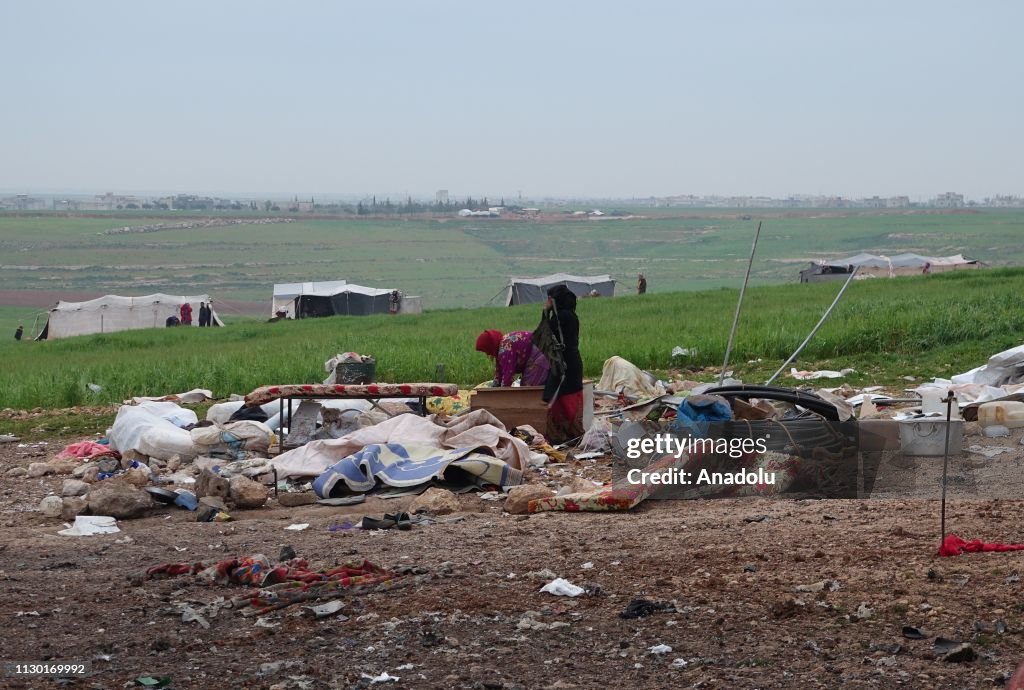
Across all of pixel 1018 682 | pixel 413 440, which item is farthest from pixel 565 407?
pixel 1018 682

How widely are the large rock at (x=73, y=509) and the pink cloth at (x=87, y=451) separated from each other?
217cm

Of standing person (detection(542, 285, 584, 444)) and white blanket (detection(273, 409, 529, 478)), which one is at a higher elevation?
standing person (detection(542, 285, 584, 444))

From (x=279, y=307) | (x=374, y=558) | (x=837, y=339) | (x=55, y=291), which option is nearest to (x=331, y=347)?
(x=837, y=339)

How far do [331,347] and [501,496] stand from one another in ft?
38.3

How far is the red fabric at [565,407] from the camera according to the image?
Answer: 984 centimetres

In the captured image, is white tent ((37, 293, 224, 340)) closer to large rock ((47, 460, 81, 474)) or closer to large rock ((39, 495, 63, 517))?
large rock ((47, 460, 81, 474))

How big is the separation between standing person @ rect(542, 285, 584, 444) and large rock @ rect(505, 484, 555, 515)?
230cm

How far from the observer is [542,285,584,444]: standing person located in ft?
31.9

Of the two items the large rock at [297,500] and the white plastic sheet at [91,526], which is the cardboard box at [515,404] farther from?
the white plastic sheet at [91,526]

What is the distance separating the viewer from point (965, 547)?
5258 millimetres

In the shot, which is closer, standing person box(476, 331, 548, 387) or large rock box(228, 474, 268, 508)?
large rock box(228, 474, 268, 508)

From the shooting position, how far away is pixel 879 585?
4.88m

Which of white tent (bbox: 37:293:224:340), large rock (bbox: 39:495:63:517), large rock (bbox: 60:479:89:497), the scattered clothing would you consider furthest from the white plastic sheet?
white tent (bbox: 37:293:224:340)

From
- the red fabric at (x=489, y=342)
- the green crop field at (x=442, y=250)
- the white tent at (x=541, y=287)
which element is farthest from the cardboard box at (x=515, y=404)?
the green crop field at (x=442, y=250)
